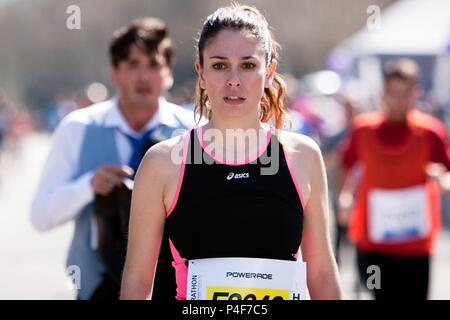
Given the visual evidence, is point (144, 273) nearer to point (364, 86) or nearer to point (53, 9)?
point (364, 86)

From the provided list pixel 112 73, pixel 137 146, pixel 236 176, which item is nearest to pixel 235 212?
pixel 236 176

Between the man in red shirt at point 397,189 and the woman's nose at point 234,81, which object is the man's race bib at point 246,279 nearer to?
the woman's nose at point 234,81

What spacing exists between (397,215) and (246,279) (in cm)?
363

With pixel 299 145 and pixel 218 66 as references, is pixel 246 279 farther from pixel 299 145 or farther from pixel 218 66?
pixel 218 66

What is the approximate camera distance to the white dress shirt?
16.9ft

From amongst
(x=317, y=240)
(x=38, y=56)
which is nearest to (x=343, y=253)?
(x=317, y=240)

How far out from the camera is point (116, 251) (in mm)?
4945

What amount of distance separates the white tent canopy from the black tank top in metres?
18.6

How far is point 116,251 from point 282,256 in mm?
1501

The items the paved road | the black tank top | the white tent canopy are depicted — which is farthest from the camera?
the white tent canopy

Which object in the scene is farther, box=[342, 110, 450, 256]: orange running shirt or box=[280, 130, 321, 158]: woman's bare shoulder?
box=[342, 110, 450, 256]: orange running shirt

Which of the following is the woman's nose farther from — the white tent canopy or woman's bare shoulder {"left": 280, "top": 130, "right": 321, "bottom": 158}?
the white tent canopy

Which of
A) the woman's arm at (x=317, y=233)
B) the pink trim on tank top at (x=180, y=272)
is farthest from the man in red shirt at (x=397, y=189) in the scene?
the pink trim on tank top at (x=180, y=272)

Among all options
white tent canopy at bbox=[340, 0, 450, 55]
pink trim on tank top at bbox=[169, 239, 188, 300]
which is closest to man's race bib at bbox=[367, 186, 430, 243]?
pink trim on tank top at bbox=[169, 239, 188, 300]
